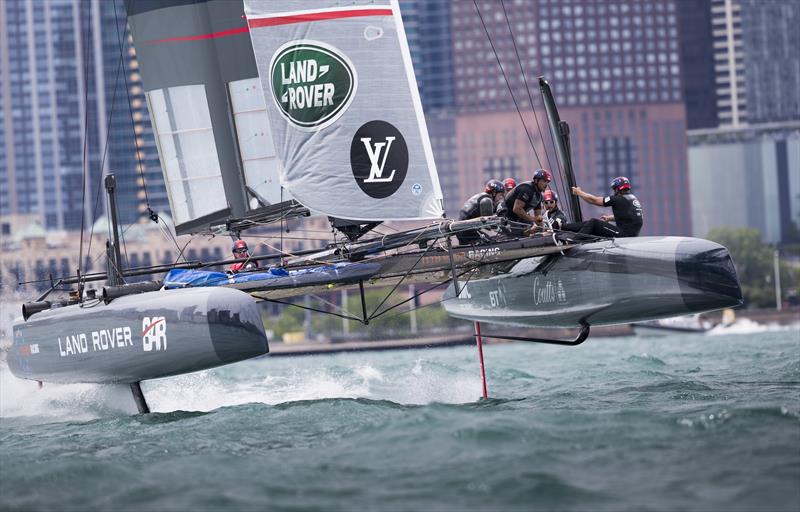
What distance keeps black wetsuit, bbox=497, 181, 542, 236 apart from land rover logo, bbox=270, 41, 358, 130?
1.95 m

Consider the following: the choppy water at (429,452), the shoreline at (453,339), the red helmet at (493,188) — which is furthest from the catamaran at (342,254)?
the shoreline at (453,339)

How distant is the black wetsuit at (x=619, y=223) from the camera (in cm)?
1265

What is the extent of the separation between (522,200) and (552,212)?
0.89 meters

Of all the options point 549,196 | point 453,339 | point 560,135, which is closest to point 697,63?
point 453,339

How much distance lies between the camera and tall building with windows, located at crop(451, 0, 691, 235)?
11531 cm

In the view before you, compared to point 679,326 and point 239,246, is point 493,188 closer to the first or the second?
point 239,246

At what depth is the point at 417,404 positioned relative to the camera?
11.5 m

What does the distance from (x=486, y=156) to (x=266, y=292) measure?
344ft

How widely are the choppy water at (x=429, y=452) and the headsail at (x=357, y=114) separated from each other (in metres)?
1.97

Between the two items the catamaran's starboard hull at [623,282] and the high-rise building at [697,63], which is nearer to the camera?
the catamaran's starboard hull at [623,282]

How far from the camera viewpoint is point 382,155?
12.0 metres

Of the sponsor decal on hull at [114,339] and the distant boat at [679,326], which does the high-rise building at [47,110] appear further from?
the sponsor decal on hull at [114,339]

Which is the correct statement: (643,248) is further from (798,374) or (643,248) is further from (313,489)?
(313,489)

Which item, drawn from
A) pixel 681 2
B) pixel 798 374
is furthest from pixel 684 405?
pixel 681 2
